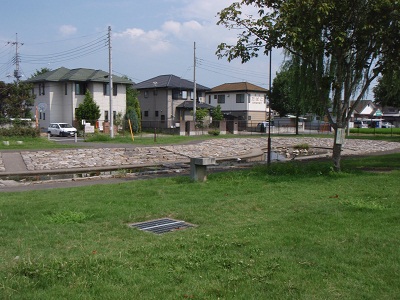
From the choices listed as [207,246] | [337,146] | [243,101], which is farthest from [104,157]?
[243,101]

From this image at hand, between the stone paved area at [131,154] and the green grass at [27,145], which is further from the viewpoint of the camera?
the green grass at [27,145]

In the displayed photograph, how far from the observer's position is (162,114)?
62.6 metres

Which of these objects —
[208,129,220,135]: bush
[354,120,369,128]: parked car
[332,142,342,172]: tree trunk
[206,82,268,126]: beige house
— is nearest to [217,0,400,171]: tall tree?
[332,142,342,172]: tree trunk

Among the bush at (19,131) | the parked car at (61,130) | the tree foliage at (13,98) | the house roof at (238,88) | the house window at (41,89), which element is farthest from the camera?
the house roof at (238,88)

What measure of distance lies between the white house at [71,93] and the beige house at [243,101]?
882 inches

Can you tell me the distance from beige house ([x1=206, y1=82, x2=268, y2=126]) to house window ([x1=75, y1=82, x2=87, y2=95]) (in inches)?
1016

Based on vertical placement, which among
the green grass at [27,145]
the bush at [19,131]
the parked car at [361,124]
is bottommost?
the green grass at [27,145]

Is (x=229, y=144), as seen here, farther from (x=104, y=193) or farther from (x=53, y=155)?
(x=104, y=193)

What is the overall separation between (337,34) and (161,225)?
10.6 m

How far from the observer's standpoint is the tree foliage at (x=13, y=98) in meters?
45.9

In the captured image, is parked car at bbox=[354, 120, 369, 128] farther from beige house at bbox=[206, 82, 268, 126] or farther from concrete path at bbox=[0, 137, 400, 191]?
concrete path at bbox=[0, 137, 400, 191]

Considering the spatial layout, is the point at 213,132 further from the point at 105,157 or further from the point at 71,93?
the point at 105,157

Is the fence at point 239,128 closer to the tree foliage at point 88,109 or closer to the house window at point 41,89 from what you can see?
the tree foliage at point 88,109

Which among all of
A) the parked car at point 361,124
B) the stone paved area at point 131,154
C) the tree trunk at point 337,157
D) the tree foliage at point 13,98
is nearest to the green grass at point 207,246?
the tree trunk at point 337,157
